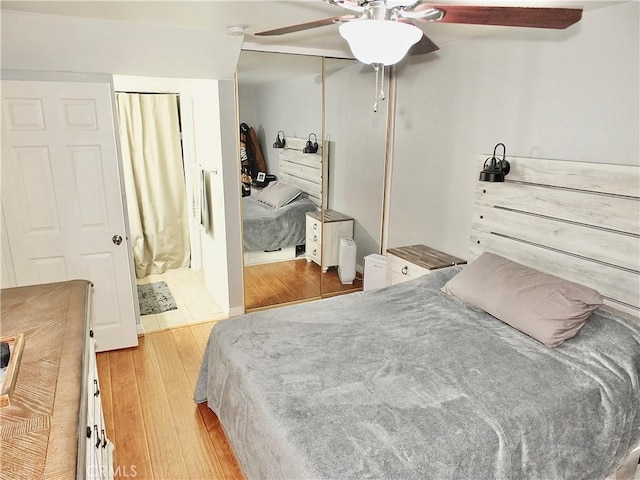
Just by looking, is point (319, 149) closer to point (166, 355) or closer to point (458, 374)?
point (166, 355)

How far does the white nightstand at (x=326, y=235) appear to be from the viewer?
13.5 feet

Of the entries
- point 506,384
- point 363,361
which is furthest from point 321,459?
point 506,384

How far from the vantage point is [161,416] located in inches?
99.4

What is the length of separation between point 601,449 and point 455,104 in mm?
2416

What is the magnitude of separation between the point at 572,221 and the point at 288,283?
99.1 inches

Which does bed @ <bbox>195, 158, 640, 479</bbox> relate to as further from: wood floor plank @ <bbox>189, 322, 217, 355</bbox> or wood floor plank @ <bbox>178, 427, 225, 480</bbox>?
wood floor plank @ <bbox>189, 322, 217, 355</bbox>

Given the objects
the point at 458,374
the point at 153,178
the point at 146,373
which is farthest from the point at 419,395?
the point at 153,178

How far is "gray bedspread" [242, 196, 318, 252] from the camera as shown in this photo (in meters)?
3.71

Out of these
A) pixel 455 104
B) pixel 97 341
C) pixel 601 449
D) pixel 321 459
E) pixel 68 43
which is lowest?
pixel 97 341

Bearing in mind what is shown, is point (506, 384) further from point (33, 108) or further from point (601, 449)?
point (33, 108)

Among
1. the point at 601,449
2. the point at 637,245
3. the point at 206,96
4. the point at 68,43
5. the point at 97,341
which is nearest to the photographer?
the point at 601,449

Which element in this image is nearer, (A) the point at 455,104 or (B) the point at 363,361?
(B) the point at 363,361

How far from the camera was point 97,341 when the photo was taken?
318cm

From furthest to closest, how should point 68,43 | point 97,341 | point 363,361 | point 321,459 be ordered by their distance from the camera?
point 97,341
point 68,43
point 363,361
point 321,459
